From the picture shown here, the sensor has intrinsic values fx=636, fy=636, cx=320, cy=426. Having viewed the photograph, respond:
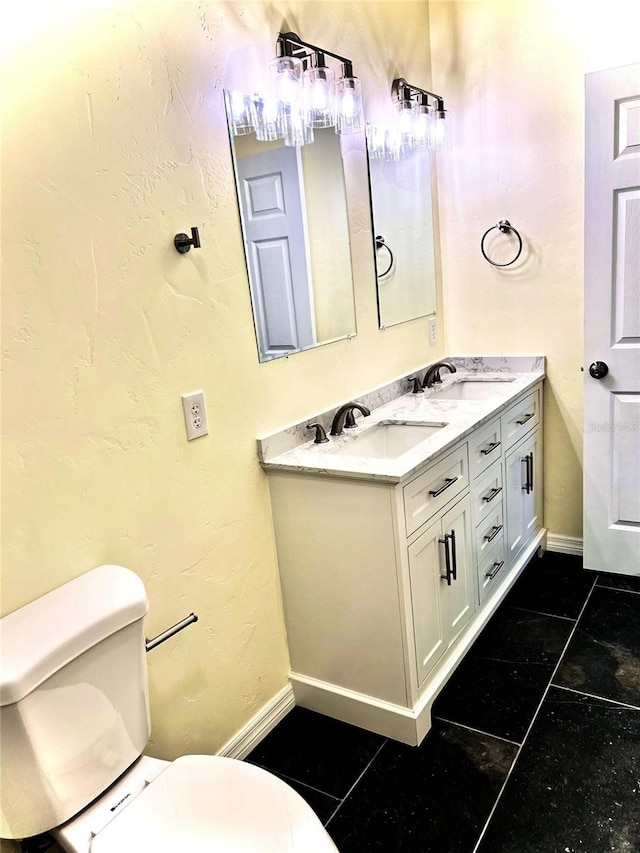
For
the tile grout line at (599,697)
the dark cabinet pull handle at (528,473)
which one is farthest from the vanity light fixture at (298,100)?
the tile grout line at (599,697)

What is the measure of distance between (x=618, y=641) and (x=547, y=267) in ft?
5.03

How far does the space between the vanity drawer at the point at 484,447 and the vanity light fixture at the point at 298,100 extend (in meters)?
1.13

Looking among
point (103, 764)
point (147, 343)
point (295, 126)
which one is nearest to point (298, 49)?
point (295, 126)

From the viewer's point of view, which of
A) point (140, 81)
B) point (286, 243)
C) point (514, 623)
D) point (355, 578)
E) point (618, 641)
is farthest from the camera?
point (514, 623)

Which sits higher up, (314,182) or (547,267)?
(314,182)

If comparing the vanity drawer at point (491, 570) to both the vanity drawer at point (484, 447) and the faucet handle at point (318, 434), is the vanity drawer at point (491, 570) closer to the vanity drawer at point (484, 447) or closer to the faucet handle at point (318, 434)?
the vanity drawer at point (484, 447)

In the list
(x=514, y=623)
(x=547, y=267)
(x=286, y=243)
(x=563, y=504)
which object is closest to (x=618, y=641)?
(x=514, y=623)

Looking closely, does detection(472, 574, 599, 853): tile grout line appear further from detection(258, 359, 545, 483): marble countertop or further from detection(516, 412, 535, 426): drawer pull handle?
detection(258, 359, 545, 483): marble countertop

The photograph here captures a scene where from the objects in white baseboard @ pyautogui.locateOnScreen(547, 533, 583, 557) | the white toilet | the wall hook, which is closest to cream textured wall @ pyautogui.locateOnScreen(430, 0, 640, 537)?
white baseboard @ pyautogui.locateOnScreen(547, 533, 583, 557)

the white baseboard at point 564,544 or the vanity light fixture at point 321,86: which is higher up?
the vanity light fixture at point 321,86

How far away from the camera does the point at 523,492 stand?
2.71 m

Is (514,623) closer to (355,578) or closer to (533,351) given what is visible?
(355,578)

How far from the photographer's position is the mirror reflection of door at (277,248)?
1.86 meters

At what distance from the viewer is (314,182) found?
84.0 inches
